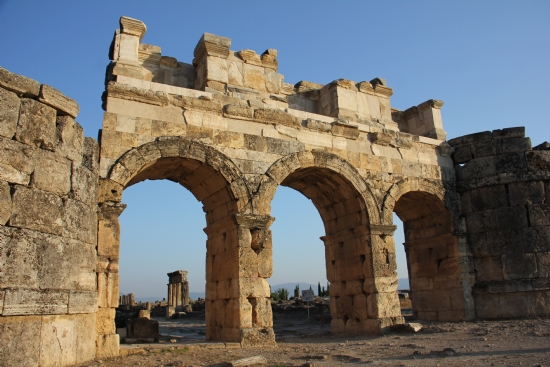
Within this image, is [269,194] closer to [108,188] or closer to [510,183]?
[108,188]

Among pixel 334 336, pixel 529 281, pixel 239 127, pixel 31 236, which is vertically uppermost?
pixel 239 127

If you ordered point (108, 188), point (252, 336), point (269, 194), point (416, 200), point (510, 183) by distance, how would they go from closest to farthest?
1. point (108, 188)
2. point (252, 336)
3. point (269, 194)
4. point (510, 183)
5. point (416, 200)

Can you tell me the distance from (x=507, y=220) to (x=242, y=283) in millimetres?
5895

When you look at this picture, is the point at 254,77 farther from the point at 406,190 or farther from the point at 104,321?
the point at 104,321

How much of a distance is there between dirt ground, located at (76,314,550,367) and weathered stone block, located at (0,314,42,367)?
29.9 inches

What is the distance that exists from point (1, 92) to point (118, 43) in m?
3.70

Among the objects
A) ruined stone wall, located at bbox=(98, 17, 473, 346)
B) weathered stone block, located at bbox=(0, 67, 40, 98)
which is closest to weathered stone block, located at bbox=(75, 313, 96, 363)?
ruined stone wall, located at bbox=(98, 17, 473, 346)

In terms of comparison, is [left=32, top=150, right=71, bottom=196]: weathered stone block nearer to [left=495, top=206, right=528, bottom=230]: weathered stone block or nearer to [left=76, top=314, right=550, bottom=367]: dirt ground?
[left=76, top=314, right=550, bottom=367]: dirt ground

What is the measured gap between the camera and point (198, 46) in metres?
9.38

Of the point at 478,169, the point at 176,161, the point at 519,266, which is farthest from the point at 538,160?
the point at 176,161

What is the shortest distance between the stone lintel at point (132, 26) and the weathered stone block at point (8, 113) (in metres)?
3.79

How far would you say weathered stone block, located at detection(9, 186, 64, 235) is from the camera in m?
5.05

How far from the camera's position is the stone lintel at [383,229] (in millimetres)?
9305

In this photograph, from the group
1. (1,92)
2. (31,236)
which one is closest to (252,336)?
(31,236)
